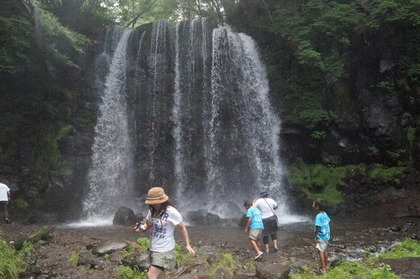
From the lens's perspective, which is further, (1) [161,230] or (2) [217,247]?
(2) [217,247]

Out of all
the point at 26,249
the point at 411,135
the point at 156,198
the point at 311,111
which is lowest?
the point at 26,249

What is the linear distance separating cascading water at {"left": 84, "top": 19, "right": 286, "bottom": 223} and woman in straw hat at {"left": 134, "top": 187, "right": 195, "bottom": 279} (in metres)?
11.2

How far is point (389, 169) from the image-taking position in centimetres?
1745

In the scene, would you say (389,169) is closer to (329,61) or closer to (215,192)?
(329,61)

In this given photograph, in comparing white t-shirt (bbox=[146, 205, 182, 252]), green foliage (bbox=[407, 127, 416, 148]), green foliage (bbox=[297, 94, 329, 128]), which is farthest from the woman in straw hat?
green foliage (bbox=[407, 127, 416, 148])

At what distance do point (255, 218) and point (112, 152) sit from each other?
10994 millimetres

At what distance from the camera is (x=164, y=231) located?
16.9 ft

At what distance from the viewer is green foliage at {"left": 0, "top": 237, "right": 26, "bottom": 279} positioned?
6.80 metres

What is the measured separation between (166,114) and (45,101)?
18.7 feet

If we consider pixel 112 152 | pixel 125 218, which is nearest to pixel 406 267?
pixel 125 218

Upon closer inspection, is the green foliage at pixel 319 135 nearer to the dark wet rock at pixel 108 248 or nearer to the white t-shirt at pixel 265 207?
the white t-shirt at pixel 265 207

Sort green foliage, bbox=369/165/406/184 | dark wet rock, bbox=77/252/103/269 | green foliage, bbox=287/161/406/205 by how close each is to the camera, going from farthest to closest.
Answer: green foliage, bbox=369/165/406/184, green foliage, bbox=287/161/406/205, dark wet rock, bbox=77/252/103/269

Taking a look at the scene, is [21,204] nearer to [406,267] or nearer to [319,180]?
[319,180]

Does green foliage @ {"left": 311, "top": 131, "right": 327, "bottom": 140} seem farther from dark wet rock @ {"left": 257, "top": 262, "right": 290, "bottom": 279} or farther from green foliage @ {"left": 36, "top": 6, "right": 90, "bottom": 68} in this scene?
dark wet rock @ {"left": 257, "top": 262, "right": 290, "bottom": 279}
